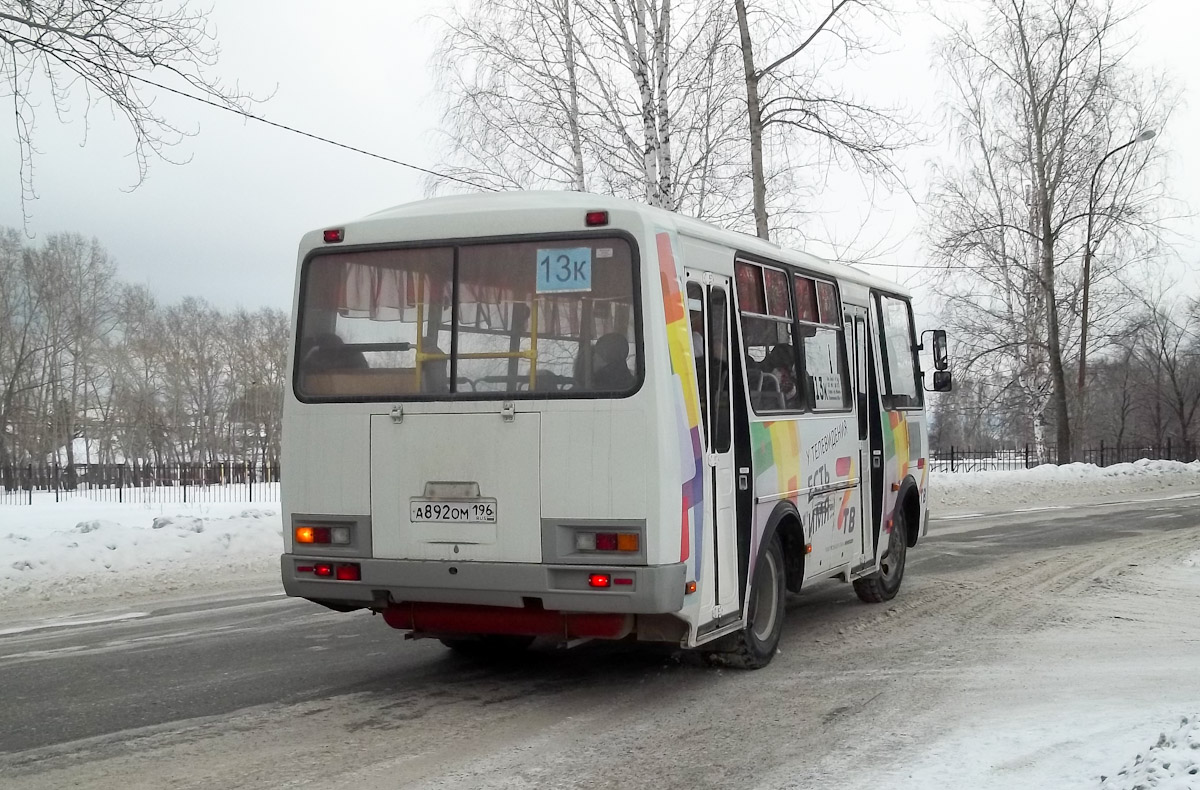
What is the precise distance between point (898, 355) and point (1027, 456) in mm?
33928

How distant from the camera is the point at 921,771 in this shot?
5.19 metres

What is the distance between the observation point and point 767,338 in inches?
303

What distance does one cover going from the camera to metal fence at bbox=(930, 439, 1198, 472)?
1658 inches

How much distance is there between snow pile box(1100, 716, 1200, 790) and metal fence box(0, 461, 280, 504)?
91.3ft

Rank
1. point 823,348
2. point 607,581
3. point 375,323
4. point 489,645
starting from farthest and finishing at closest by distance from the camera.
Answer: point 823,348
point 489,645
point 375,323
point 607,581

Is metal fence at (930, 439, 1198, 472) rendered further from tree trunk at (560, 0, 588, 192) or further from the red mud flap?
the red mud flap

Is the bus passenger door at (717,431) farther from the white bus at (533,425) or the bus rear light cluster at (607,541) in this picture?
the bus rear light cluster at (607,541)

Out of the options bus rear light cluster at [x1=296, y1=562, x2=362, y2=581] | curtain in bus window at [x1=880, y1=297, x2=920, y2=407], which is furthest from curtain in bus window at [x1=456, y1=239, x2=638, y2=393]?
curtain in bus window at [x1=880, y1=297, x2=920, y2=407]

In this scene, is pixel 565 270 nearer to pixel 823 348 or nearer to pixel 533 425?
pixel 533 425

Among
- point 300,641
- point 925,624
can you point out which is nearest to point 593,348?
point 300,641

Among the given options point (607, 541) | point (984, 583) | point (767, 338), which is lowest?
point (984, 583)

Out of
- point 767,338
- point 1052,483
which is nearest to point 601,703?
point 767,338

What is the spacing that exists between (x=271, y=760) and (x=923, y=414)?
8.14 meters

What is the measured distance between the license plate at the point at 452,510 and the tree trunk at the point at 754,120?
15.8 m
